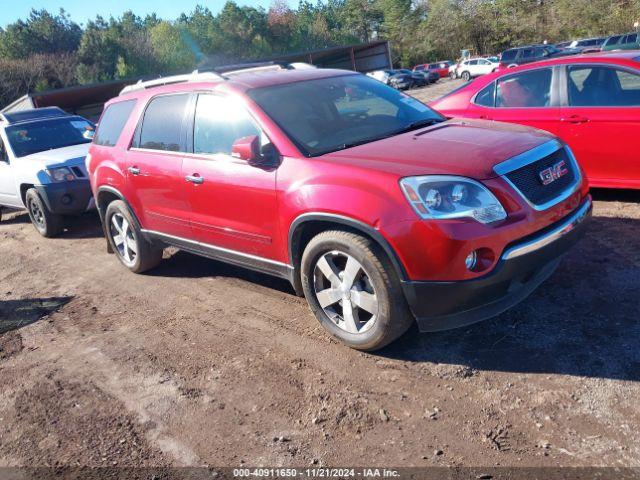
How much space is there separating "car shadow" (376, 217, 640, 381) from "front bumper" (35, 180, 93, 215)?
590 cm

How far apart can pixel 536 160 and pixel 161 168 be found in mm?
3015

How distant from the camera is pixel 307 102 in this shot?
4.48m

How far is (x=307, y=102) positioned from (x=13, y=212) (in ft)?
30.9

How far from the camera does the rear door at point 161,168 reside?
4906 millimetres

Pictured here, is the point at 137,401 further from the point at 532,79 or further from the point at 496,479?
the point at 532,79

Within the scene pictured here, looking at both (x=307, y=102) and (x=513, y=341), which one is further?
(x=307, y=102)

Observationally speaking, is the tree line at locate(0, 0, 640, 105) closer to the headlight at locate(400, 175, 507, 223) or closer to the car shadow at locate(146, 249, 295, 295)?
the car shadow at locate(146, 249, 295, 295)

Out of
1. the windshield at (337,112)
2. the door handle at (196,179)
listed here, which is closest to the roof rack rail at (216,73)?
the windshield at (337,112)

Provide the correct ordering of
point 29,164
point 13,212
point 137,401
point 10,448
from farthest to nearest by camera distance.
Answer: point 13,212 → point 29,164 → point 137,401 → point 10,448

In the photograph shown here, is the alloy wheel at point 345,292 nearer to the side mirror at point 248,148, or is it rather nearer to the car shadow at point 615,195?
the side mirror at point 248,148

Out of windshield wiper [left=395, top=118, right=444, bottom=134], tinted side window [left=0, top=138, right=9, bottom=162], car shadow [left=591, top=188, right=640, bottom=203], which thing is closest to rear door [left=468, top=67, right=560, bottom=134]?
car shadow [left=591, top=188, right=640, bottom=203]

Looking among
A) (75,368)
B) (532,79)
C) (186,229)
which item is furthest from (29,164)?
(532,79)

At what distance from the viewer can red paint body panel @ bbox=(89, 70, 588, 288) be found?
10.9 ft

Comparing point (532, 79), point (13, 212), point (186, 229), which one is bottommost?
point (13, 212)
